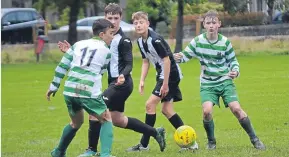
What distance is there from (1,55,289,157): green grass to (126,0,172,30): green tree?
14171 mm

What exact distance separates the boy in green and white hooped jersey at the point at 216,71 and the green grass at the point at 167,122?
1.42 feet

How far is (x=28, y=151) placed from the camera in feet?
36.1

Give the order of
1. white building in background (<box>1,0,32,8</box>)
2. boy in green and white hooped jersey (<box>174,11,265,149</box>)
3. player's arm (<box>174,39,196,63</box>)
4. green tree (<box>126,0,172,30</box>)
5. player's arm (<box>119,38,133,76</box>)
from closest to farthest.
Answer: player's arm (<box>119,38,133,76</box>), boy in green and white hooped jersey (<box>174,11,265,149</box>), player's arm (<box>174,39,196,63</box>), green tree (<box>126,0,172,30</box>), white building in background (<box>1,0,32,8</box>)

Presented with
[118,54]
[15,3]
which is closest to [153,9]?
[15,3]

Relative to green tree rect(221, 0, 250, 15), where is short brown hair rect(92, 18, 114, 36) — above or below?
above

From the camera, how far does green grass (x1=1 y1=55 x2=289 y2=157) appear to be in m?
10.8

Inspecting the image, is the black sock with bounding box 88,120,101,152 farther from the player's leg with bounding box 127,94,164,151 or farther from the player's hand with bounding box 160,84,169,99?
the player's hand with bounding box 160,84,169,99

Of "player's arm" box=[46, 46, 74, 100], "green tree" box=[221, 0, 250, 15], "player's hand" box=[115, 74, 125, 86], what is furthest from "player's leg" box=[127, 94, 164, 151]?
"green tree" box=[221, 0, 250, 15]

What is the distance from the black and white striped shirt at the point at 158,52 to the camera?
10.3 meters

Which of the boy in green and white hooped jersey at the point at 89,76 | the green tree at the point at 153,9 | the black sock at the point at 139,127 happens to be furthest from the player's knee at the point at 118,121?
the green tree at the point at 153,9

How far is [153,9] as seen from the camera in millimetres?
44094

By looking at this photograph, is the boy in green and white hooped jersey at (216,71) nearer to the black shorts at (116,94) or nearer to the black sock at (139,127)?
the black sock at (139,127)

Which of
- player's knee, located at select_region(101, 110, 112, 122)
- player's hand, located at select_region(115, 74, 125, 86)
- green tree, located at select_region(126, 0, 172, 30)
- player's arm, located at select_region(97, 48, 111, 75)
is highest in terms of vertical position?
player's arm, located at select_region(97, 48, 111, 75)

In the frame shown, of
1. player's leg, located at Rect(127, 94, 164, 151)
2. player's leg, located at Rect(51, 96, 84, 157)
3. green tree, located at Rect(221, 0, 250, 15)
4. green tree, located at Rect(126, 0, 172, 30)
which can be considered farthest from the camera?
green tree, located at Rect(126, 0, 172, 30)
